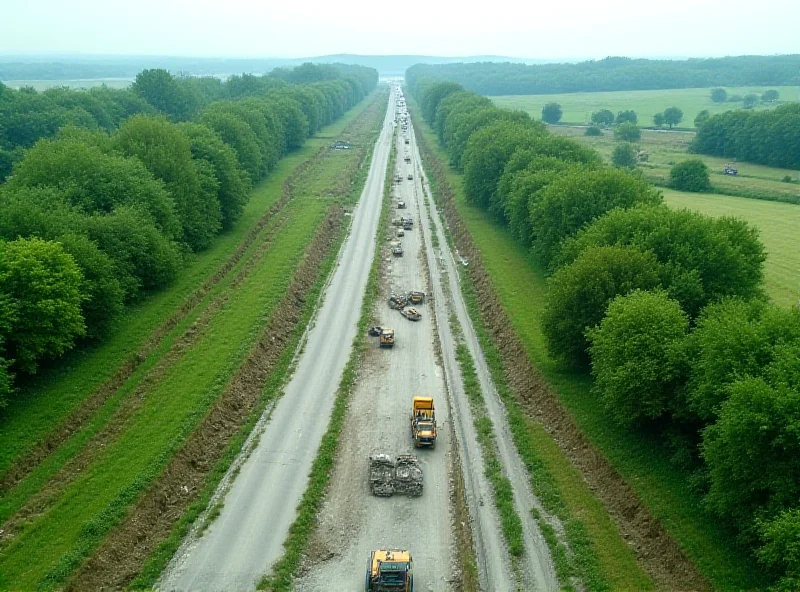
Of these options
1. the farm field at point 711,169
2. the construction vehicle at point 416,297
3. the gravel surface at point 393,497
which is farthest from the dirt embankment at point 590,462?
the farm field at point 711,169

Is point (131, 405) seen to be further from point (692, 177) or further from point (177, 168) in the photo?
point (692, 177)

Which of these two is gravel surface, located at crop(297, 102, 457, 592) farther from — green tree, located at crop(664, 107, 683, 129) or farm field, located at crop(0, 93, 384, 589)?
green tree, located at crop(664, 107, 683, 129)

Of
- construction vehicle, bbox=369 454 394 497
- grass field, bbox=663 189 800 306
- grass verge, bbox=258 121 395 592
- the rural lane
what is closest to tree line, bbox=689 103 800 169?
grass field, bbox=663 189 800 306

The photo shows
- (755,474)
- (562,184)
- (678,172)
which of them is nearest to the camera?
(755,474)

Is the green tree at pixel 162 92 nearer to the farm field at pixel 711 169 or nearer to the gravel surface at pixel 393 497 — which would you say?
the farm field at pixel 711 169

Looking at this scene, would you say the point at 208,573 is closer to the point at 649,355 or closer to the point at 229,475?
the point at 229,475

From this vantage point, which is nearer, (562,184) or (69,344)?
(69,344)

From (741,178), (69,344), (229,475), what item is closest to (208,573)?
(229,475)
